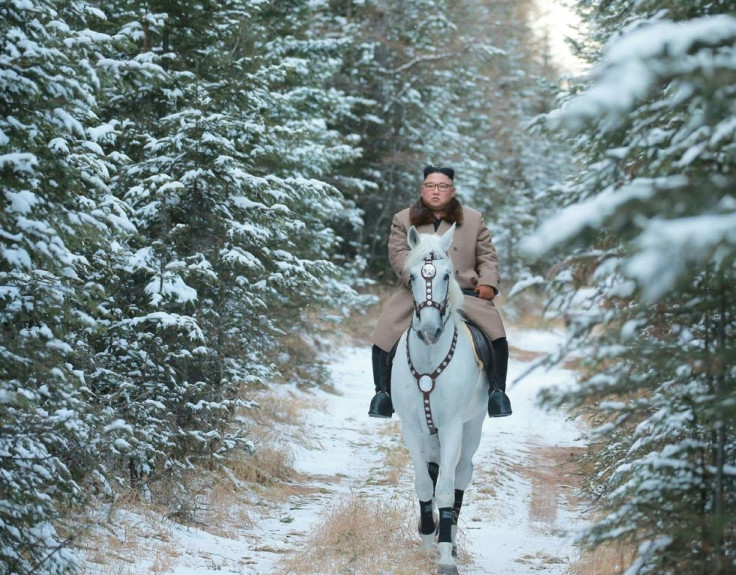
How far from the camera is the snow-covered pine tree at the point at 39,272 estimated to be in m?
4.49

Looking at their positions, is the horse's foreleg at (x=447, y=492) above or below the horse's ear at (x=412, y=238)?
below

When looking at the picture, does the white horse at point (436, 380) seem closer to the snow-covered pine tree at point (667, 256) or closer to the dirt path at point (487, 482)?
the dirt path at point (487, 482)

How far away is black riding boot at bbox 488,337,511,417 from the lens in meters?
6.92

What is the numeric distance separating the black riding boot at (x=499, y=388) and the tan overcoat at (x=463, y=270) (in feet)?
0.34

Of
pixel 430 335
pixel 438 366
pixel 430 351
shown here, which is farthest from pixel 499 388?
pixel 430 335

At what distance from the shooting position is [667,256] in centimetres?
233

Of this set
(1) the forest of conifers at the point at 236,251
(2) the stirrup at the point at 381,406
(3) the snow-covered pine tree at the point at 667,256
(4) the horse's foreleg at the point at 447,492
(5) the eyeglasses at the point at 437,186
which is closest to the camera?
(3) the snow-covered pine tree at the point at 667,256

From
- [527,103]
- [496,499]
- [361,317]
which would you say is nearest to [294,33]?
[361,317]

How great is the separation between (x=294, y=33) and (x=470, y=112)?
1332cm

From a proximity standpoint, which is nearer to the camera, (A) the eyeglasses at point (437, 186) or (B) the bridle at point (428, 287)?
(B) the bridle at point (428, 287)

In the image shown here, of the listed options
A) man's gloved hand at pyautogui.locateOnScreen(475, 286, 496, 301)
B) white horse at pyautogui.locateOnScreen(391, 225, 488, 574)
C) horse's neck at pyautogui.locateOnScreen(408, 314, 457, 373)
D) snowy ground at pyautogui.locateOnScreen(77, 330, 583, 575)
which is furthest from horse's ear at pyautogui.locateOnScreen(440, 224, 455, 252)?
snowy ground at pyautogui.locateOnScreen(77, 330, 583, 575)

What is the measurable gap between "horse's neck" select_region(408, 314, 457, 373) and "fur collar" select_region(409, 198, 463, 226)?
4.25 feet

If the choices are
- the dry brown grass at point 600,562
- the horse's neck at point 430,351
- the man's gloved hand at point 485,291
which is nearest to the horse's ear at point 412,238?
the horse's neck at point 430,351

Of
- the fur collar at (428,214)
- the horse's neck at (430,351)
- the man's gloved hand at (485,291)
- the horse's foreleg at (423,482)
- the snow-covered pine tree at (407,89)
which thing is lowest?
the horse's foreleg at (423,482)
